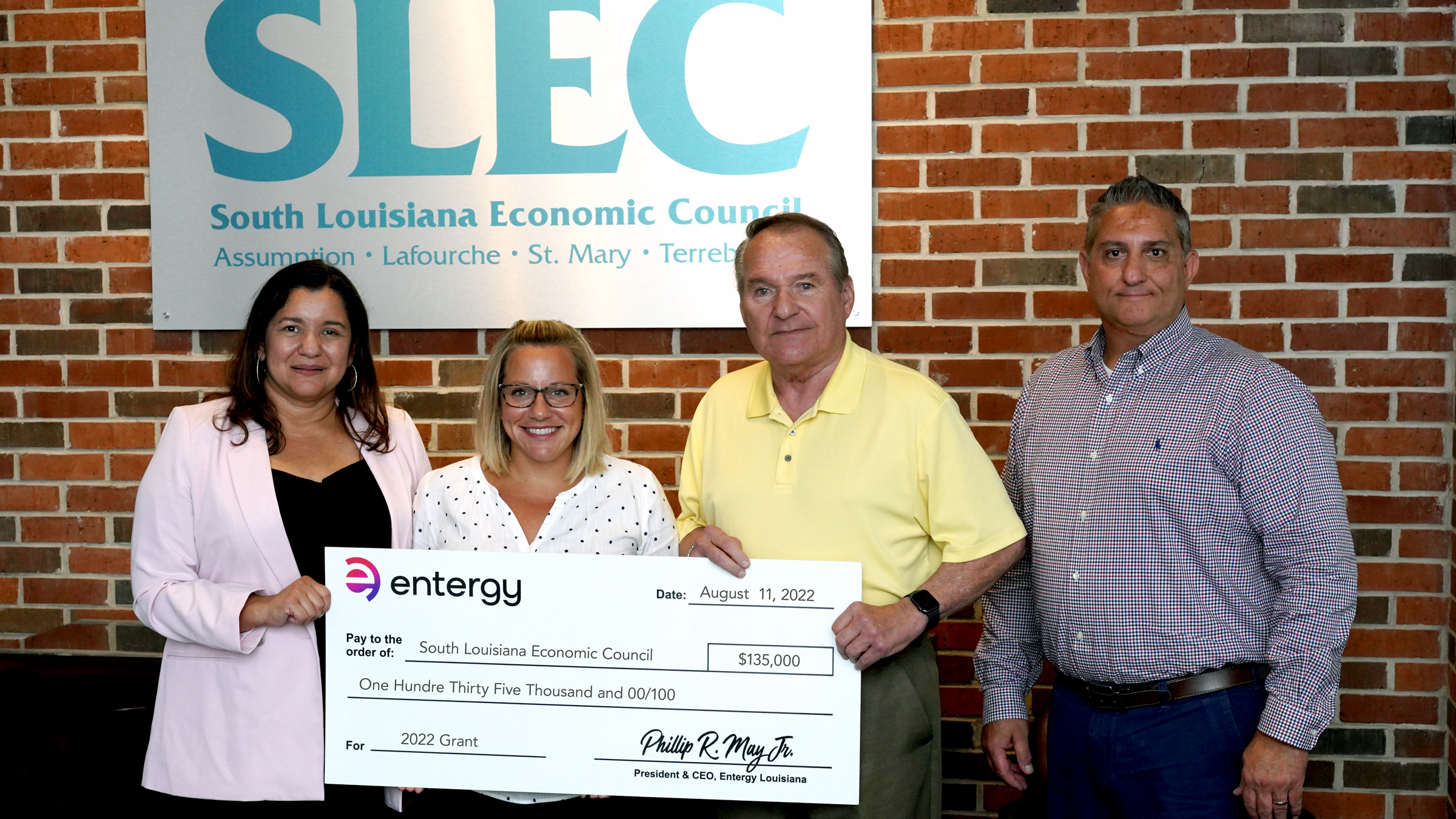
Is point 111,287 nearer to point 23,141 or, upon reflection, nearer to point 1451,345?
point 23,141

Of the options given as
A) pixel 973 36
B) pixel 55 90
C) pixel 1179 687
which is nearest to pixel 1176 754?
pixel 1179 687

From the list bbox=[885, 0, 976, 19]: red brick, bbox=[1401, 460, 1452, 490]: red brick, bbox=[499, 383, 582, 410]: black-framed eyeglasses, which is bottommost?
bbox=[1401, 460, 1452, 490]: red brick

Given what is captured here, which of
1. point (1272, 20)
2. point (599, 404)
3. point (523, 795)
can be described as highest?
point (1272, 20)

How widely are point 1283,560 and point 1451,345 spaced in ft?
4.25

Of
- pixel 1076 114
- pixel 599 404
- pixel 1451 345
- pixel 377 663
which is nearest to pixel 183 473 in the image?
pixel 377 663

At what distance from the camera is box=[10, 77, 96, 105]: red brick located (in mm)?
3076

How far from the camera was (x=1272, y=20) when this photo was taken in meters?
2.75

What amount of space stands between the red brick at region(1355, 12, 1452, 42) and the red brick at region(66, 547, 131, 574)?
12.6 ft

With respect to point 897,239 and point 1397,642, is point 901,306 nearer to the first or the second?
point 897,239

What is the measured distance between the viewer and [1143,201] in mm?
2051

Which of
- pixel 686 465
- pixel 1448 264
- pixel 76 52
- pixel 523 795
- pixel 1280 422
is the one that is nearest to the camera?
pixel 1280 422

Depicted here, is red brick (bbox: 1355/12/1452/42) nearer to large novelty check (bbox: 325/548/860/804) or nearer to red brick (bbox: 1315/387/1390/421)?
red brick (bbox: 1315/387/1390/421)

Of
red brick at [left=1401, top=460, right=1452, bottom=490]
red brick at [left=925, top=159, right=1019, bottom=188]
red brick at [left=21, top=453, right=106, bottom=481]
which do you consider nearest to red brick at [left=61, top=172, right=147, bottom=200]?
red brick at [left=21, top=453, right=106, bottom=481]
